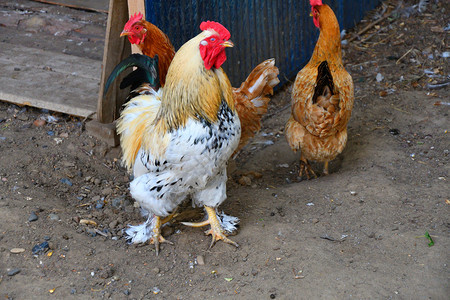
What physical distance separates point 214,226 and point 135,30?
5.63ft

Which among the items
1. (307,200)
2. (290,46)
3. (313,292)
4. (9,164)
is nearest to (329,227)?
(307,200)

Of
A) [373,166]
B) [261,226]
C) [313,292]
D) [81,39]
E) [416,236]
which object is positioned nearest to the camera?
[313,292]

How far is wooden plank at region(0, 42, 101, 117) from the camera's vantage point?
16.9ft

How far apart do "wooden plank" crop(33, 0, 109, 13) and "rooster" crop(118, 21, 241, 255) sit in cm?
368

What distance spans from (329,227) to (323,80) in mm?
1200

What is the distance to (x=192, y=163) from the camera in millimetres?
3361

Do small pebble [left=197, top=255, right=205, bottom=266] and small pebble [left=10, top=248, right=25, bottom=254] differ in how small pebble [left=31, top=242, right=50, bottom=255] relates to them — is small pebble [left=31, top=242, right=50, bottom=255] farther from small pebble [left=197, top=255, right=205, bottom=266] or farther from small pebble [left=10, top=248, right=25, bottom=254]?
small pebble [left=197, top=255, right=205, bottom=266]

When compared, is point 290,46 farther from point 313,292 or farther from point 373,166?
point 313,292

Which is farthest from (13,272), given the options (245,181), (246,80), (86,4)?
(86,4)

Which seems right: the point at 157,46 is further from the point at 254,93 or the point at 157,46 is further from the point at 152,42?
the point at 254,93

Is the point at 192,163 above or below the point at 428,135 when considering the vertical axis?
above

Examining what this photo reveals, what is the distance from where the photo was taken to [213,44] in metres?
3.19

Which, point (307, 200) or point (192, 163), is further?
point (307, 200)

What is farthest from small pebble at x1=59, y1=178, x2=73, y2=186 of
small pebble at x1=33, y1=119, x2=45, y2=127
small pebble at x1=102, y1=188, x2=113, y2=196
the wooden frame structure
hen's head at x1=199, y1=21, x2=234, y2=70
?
hen's head at x1=199, y1=21, x2=234, y2=70
